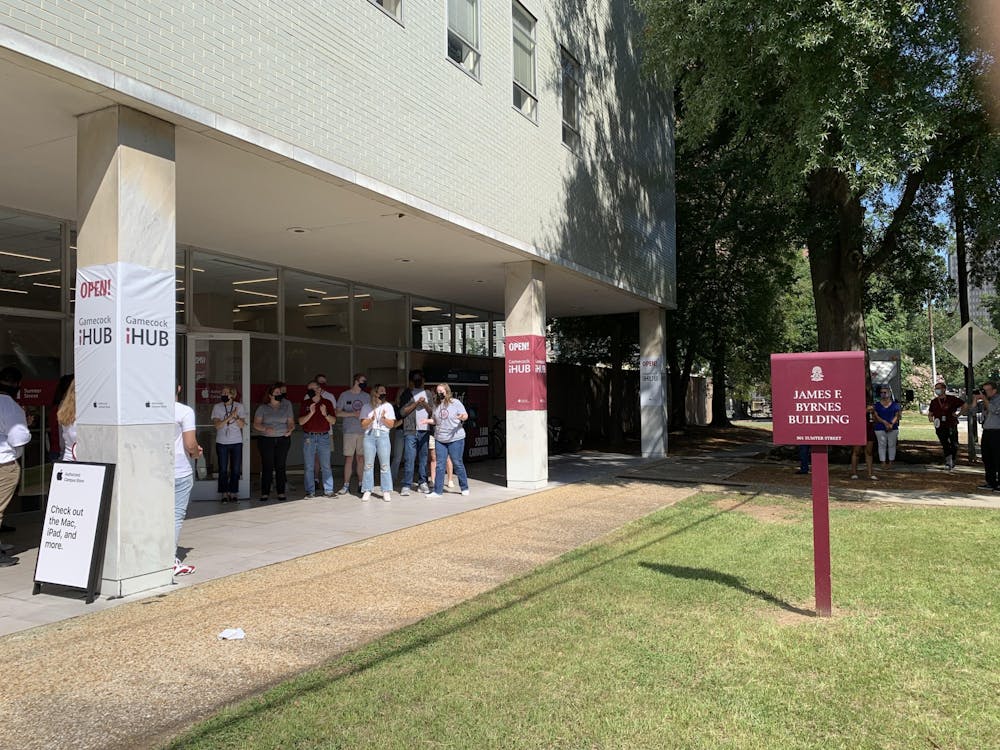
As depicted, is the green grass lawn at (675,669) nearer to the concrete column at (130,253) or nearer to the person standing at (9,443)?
the concrete column at (130,253)

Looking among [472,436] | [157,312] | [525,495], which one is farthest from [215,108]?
[472,436]

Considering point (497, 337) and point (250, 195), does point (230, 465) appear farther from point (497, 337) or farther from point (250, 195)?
point (497, 337)

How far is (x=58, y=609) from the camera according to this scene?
585 cm

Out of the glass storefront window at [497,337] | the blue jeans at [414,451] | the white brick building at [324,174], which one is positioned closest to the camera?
the white brick building at [324,174]

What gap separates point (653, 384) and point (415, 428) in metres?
9.98

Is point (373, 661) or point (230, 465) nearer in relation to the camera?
point (373, 661)

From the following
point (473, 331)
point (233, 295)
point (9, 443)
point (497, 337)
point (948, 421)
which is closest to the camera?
point (9, 443)

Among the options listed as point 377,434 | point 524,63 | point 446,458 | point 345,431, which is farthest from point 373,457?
point 524,63

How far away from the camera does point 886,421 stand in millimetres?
14914

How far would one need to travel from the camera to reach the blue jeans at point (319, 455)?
11773 millimetres

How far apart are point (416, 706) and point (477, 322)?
17777mm

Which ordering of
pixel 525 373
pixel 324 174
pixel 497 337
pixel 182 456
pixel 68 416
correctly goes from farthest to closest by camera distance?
pixel 497 337 → pixel 525 373 → pixel 324 174 → pixel 68 416 → pixel 182 456

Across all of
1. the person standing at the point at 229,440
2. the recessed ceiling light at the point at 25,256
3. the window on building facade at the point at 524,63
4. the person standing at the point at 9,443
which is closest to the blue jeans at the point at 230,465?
the person standing at the point at 229,440

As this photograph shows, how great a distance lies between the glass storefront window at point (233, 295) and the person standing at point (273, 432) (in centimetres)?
217
